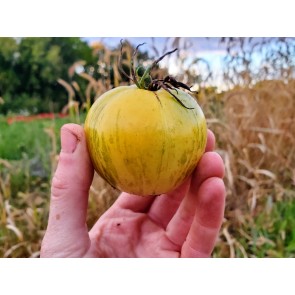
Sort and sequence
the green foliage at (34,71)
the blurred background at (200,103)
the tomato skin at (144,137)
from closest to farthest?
1. the tomato skin at (144,137)
2. the blurred background at (200,103)
3. the green foliage at (34,71)

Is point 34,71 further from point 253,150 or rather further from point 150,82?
point 150,82

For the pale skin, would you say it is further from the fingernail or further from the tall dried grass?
the tall dried grass

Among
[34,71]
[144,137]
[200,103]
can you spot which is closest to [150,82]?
[144,137]

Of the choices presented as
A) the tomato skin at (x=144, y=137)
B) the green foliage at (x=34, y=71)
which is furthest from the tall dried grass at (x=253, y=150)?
the tomato skin at (x=144, y=137)

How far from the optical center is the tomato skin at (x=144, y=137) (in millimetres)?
727

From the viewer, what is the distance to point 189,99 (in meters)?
0.78

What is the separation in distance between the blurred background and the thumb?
0.71 metres

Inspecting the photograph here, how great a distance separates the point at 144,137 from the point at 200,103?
1.23m

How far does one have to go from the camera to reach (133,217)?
3.64ft

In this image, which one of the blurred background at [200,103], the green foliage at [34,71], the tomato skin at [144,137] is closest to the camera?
the tomato skin at [144,137]

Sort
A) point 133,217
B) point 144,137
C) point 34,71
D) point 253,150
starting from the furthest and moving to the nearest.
Result: point 34,71 → point 253,150 → point 133,217 → point 144,137

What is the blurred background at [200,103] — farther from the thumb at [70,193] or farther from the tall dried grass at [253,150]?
the thumb at [70,193]

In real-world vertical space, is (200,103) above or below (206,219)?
above

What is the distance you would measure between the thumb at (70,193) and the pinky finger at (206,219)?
0.20 meters
